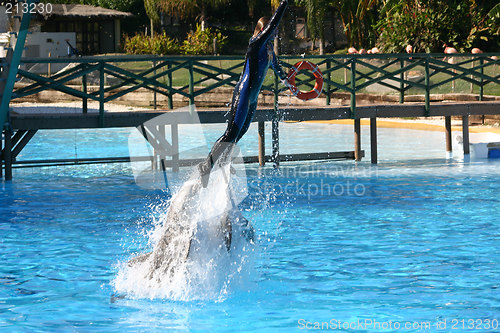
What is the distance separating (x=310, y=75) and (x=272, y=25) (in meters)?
14.0

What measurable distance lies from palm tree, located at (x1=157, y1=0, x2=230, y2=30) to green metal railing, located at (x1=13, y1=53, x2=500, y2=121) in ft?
16.6

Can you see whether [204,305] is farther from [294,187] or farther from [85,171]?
[85,171]

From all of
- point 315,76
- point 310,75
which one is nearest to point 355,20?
point 310,75

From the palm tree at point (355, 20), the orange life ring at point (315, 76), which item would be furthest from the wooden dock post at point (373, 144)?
the palm tree at point (355, 20)

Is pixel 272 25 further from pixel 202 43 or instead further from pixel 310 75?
pixel 202 43

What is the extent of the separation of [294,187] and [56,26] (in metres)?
35.3

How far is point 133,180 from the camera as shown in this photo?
1659 cm

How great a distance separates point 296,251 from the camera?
33.9 ft

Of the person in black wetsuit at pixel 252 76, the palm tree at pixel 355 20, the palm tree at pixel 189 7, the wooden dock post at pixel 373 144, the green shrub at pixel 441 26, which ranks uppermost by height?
the palm tree at pixel 189 7

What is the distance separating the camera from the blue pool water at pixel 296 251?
7793 mm

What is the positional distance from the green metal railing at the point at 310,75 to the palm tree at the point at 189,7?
16.6 ft

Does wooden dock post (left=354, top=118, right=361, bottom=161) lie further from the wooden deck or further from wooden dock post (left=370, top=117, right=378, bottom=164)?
wooden dock post (left=370, top=117, right=378, bottom=164)

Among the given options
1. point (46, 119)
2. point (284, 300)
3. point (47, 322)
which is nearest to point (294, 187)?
point (46, 119)

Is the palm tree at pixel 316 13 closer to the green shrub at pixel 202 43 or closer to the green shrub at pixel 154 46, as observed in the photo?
the green shrub at pixel 202 43
